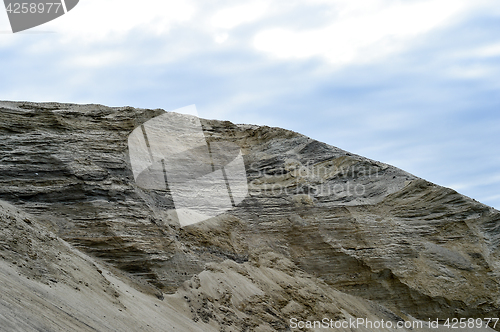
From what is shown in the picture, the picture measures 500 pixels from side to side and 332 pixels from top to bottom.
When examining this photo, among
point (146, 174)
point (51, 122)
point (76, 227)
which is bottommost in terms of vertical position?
point (76, 227)

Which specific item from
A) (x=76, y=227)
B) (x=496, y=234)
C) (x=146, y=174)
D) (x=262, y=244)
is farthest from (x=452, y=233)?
(x=76, y=227)

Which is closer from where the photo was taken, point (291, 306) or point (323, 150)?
point (291, 306)

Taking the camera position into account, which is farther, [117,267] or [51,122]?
[51,122]

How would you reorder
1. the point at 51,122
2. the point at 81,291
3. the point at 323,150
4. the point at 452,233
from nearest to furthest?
the point at 81,291 < the point at 51,122 < the point at 452,233 < the point at 323,150

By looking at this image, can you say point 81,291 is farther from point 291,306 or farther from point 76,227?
point 291,306

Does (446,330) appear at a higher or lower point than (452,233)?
lower

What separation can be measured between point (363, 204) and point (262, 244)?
4079mm

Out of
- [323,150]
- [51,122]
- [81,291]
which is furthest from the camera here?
[323,150]

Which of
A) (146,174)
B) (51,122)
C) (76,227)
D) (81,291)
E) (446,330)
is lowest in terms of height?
(446,330)

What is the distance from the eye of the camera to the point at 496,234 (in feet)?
57.8

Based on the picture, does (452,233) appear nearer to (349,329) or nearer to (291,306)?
(349,329)

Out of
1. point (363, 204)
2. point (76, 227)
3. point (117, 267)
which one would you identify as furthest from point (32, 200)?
point (363, 204)

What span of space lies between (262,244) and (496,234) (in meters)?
8.11

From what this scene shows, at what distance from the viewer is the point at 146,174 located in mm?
16266
